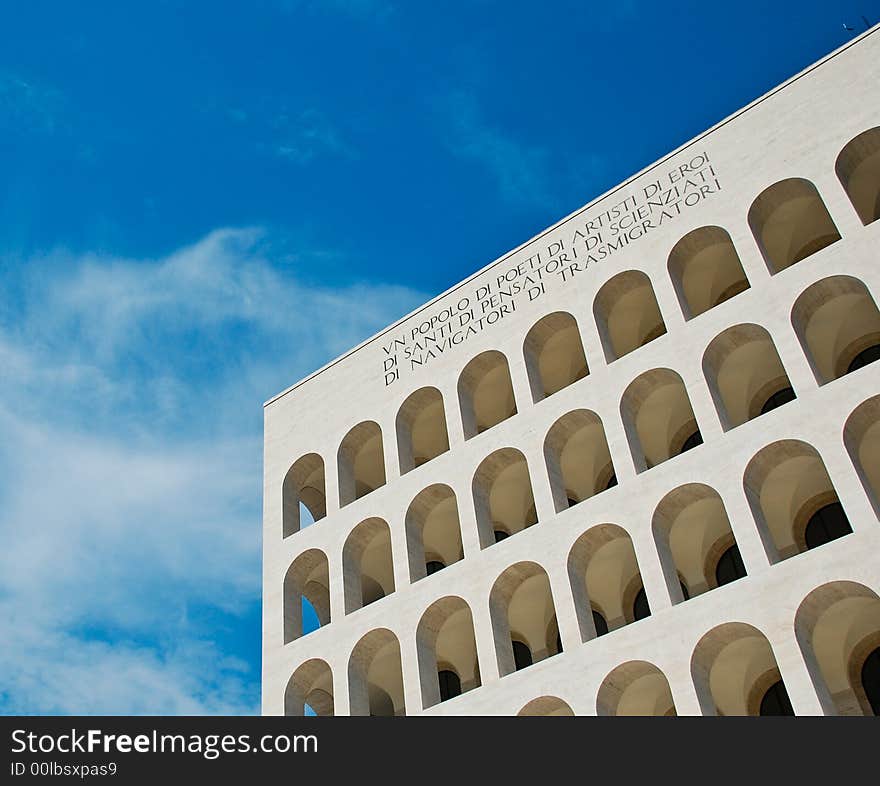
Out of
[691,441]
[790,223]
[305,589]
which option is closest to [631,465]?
[691,441]

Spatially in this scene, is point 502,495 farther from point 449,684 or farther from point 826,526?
point 826,526

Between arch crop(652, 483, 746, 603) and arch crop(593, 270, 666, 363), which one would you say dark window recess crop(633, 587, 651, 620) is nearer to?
arch crop(652, 483, 746, 603)

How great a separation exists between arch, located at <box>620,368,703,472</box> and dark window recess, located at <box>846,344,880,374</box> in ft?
12.3

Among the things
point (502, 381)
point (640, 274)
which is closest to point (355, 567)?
point (502, 381)

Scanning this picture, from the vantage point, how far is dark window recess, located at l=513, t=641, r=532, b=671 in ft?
104

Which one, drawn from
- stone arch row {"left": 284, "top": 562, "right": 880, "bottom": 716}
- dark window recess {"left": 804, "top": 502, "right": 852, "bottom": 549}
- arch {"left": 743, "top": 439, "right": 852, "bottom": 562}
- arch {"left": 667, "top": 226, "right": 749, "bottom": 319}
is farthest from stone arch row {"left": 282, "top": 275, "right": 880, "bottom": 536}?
stone arch row {"left": 284, "top": 562, "right": 880, "bottom": 716}

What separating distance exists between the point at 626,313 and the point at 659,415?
9.99 feet

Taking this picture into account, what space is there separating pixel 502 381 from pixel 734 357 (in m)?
6.91

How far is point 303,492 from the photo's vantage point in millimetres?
36219

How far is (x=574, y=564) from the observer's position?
27.8 m

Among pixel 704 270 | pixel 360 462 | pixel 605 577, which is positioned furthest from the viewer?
pixel 360 462
